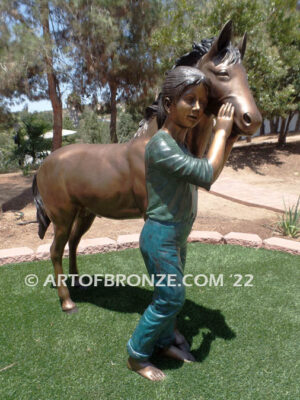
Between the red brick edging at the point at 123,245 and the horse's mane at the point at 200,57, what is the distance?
2448 millimetres

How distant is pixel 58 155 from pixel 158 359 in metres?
1.75

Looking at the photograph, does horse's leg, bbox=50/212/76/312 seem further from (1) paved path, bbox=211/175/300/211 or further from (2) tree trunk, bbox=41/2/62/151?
(1) paved path, bbox=211/175/300/211

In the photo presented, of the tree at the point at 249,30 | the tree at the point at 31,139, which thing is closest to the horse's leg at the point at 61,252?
the tree at the point at 249,30

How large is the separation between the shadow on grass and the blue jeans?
55 cm

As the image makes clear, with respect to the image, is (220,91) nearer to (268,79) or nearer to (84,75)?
(84,75)

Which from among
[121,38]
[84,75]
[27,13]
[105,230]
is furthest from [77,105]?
[105,230]

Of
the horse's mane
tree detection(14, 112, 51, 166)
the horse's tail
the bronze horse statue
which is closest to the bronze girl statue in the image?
the bronze horse statue

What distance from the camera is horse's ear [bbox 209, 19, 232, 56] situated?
1.73 metres

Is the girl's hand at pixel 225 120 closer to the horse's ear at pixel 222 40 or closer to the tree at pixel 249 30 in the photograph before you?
the horse's ear at pixel 222 40

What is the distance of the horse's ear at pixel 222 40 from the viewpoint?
68.3 inches

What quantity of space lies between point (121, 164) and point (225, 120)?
944mm

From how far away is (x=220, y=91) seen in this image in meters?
1.82

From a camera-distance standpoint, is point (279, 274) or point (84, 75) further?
point (84, 75)

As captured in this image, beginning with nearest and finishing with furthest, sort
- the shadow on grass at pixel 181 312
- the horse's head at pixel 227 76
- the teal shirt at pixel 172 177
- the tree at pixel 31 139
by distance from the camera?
the teal shirt at pixel 172 177, the horse's head at pixel 227 76, the shadow on grass at pixel 181 312, the tree at pixel 31 139
